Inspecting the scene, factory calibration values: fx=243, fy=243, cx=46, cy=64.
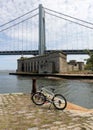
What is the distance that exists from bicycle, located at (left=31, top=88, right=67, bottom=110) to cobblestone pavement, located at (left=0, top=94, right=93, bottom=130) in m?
0.29

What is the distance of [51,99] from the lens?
925cm

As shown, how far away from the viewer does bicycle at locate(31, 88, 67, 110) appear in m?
8.91

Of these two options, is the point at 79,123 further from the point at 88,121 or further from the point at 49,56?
the point at 49,56

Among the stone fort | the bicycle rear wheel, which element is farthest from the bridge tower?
the bicycle rear wheel

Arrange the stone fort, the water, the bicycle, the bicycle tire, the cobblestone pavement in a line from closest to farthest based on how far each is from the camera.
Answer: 1. the cobblestone pavement
2. the bicycle
3. the bicycle tire
4. the water
5. the stone fort

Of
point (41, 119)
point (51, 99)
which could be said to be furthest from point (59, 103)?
point (41, 119)

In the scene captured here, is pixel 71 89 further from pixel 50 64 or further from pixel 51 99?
pixel 50 64

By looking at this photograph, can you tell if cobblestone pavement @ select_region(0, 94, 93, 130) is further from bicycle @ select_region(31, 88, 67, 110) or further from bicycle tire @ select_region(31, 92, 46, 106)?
bicycle tire @ select_region(31, 92, 46, 106)

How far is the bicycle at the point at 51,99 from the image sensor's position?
8.91 metres

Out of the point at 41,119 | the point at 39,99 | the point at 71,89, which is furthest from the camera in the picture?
the point at 71,89

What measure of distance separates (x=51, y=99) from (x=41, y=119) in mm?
2215

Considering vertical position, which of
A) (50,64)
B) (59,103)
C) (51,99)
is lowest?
(59,103)

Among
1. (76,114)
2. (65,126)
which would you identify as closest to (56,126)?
(65,126)

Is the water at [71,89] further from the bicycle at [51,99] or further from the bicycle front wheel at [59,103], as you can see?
the bicycle front wheel at [59,103]
